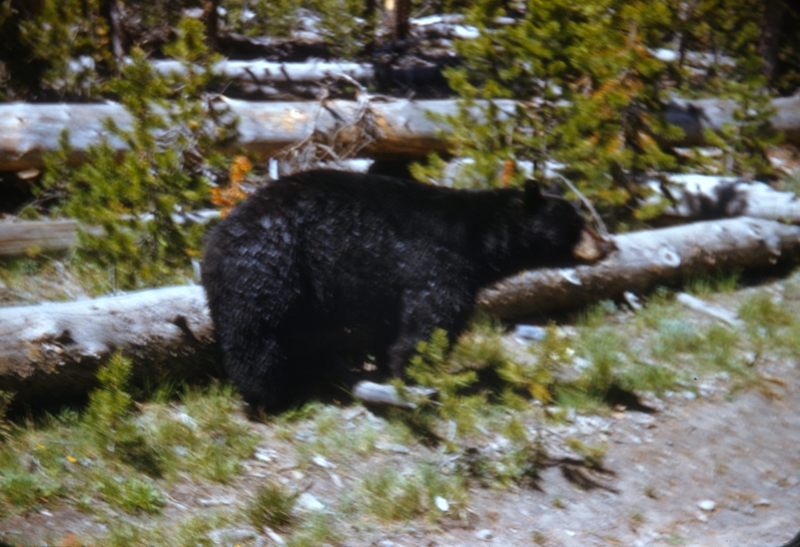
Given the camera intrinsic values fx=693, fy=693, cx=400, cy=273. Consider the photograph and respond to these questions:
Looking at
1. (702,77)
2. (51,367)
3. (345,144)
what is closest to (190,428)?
(51,367)

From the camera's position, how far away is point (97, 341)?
4.27 m

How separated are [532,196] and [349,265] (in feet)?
5.32

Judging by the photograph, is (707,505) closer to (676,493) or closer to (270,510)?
(676,493)

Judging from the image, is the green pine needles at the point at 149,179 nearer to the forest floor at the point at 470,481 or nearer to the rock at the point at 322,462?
the forest floor at the point at 470,481

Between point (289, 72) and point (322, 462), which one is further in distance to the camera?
point (289, 72)

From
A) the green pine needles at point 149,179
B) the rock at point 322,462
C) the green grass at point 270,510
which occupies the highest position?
the green pine needles at point 149,179

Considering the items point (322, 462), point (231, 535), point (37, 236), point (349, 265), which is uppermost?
point (349, 265)

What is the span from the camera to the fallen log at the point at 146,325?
4.06m

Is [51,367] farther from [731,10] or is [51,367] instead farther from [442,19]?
[442,19]

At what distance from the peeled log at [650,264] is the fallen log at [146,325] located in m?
0.01

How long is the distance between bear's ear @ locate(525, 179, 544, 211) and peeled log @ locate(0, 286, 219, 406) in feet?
8.41

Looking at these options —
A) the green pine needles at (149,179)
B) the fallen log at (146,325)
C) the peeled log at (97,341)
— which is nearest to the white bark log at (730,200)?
the fallen log at (146,325)

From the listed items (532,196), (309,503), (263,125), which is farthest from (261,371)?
(263,125)

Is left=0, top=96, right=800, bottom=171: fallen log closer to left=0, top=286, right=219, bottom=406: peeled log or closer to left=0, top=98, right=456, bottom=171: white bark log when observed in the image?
left=0, top=98, right=456, bottom=171: white bark log
